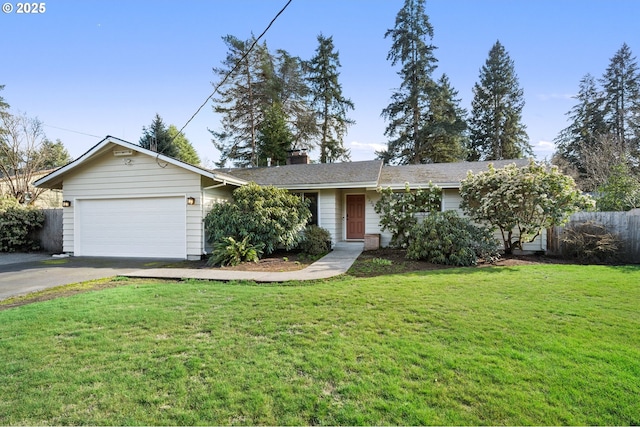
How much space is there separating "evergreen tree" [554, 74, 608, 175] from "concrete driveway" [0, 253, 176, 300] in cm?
3051

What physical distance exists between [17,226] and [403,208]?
49.3ft

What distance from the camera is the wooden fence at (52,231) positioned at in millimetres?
12548

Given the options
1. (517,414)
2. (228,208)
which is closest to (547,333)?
(517,414)

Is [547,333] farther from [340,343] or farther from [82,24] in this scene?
[82,24]

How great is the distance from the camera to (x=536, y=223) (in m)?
9.09

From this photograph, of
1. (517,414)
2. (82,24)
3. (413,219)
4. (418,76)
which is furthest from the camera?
(418,76)

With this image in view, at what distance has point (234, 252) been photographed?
8.73 meters

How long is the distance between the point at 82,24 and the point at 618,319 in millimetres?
12635

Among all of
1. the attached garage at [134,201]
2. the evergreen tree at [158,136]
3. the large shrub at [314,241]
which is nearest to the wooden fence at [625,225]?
the large shrub at [314,241]

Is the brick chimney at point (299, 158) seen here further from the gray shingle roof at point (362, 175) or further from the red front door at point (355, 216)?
the red front door at point (355, 216)

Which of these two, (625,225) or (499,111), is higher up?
(499,111)

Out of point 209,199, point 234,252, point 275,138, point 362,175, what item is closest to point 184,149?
point 275,138

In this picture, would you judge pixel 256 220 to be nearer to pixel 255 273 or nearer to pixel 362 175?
pixel 255 273

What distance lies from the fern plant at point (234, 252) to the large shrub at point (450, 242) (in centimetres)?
455
